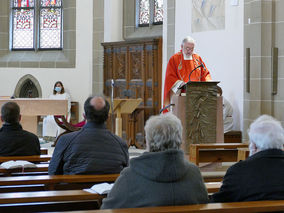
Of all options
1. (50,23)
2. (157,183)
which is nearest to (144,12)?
(50,23)

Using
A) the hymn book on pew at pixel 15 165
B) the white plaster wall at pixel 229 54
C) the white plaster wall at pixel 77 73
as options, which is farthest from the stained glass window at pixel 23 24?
the hymn book on pew at pixel 15 165

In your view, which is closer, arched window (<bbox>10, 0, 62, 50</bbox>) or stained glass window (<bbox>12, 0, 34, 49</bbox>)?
arched window (<bbox>10, 0, 62, 50</bbox>)

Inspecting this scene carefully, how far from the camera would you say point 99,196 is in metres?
3.26

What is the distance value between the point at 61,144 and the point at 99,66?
35.3ft

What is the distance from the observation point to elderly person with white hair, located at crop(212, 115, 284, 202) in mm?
3031

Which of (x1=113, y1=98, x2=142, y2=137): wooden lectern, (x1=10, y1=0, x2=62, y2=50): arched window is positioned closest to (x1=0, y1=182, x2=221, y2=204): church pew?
(x1=113, y1=98, x2=142, y2=137): wooden lectern

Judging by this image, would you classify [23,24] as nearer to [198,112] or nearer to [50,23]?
[50,23]

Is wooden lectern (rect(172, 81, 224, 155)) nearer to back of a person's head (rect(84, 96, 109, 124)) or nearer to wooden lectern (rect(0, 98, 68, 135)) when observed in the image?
back of a person's head (rect(84, 96, 109, 124))

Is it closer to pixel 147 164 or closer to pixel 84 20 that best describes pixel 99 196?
pixel 147 164

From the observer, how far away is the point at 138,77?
13281mm

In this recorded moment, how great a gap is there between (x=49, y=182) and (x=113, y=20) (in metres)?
11.4

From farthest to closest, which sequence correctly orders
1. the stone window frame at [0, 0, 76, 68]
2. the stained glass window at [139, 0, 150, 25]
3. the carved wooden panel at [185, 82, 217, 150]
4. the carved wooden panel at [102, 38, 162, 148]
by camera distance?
the stone window frame at [0, 0, 76, 68] → the stained glass window at [139, 0, 150, 25] → the carved wooden panel at [102, 38, 162, 148] → the carved wooden panel at [185, 82, 217, 150]

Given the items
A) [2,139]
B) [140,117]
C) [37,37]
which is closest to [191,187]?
[2,139]

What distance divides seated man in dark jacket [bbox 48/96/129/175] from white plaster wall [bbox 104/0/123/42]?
34.9ft
